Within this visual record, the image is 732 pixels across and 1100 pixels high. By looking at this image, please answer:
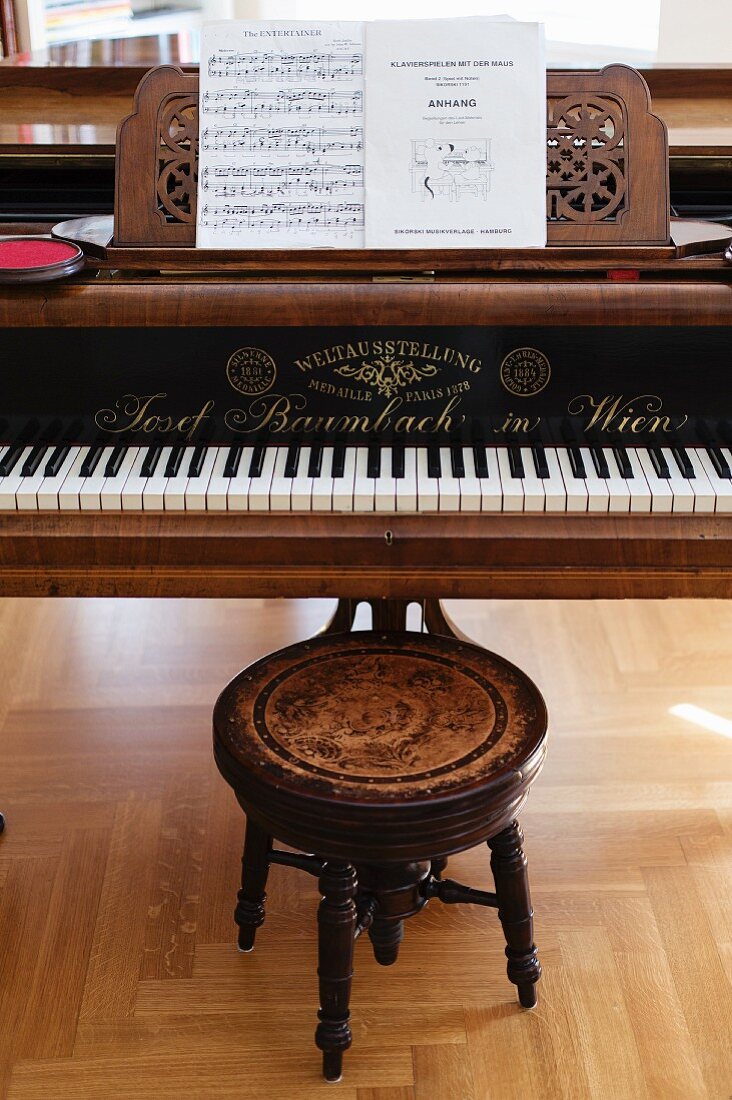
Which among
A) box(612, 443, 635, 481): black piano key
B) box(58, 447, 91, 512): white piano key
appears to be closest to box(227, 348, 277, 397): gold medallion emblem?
box(58, 447, 91, 512): white piano key

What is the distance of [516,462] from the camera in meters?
2.01

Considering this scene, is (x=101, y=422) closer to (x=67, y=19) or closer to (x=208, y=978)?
(x=208, y=978)

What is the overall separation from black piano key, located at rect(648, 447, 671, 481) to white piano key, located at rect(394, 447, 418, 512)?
0.42m

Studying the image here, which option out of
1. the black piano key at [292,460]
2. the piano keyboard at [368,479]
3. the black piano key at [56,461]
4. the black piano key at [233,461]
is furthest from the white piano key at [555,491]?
the black piano key at [56,461]

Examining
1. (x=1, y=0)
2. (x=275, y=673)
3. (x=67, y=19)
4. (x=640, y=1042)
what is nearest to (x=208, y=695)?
(x=275, y=673)

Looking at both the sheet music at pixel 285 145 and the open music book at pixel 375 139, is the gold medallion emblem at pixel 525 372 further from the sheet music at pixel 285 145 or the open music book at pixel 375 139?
the sheet music at pixel 285 145

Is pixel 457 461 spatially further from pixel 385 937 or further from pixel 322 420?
pixel 385 937

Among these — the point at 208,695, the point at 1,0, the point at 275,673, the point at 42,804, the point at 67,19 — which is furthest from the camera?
the point at 67,19

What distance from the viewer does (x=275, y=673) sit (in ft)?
6.37

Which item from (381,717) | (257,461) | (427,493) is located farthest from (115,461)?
(381,717)

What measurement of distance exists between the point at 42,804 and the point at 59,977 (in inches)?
22.0

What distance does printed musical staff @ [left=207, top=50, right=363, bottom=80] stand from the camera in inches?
78.6

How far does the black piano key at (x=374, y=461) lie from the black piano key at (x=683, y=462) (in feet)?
1.71

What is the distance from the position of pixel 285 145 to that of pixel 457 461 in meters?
0.63
